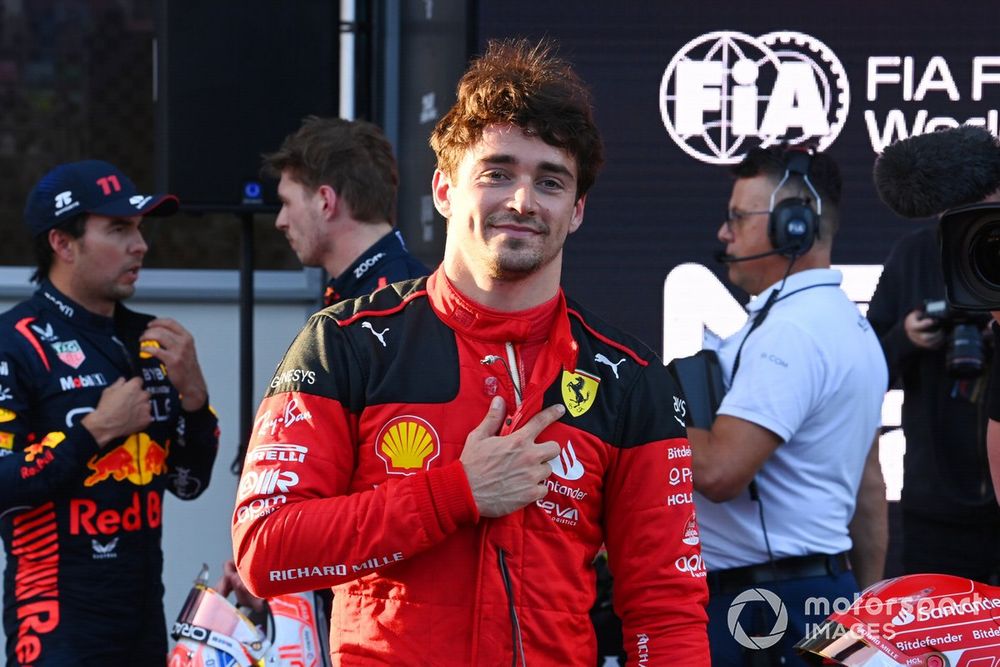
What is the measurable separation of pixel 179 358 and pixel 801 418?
1.59m

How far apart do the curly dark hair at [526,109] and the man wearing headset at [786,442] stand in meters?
0.99

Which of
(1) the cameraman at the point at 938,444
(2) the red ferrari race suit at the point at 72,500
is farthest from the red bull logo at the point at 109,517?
(1) the cameraman at the point at 938,444

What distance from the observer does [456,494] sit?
183cm

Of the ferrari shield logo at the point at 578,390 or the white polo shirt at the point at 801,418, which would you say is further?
the white polo shirt at the point at 801,418

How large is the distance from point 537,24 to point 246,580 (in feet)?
7.36

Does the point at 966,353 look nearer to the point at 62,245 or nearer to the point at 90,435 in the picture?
the point at 90,435

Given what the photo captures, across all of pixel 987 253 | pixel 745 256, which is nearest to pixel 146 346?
pixel 745 256

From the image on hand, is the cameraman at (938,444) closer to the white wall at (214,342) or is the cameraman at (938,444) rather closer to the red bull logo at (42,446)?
the red bull logo at (42,446)

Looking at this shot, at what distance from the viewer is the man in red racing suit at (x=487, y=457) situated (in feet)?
6.06

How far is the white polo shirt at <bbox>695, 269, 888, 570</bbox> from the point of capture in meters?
2.94

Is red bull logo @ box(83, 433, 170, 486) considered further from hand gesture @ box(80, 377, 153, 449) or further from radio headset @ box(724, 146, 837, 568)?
radio headset @ box(724, 146, 837, 568)

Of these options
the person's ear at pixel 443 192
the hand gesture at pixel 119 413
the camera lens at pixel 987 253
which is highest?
the person's ear at pixel 443 192

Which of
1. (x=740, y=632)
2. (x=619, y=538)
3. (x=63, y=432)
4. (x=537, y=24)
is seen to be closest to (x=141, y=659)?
(x=63, y=432)

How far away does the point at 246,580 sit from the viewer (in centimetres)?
189
